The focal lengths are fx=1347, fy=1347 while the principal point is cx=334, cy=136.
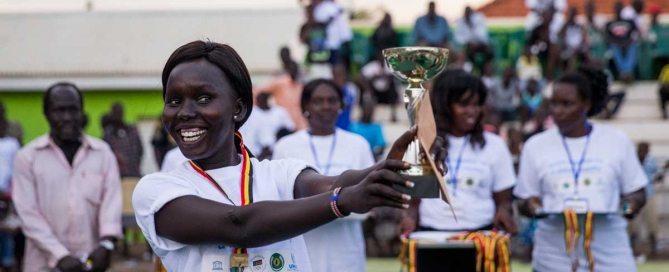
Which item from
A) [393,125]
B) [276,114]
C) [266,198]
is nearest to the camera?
[266,198]

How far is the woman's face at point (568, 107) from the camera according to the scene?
28.2 ft

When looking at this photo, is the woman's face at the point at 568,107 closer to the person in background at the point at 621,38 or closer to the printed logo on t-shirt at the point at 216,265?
the printed logo on t-shirt at the point at 216,265

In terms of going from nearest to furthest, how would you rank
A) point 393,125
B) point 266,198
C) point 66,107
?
point 266,198 < point 66,107 < point 393,125

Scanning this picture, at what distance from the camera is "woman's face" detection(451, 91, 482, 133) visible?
8.46 meters

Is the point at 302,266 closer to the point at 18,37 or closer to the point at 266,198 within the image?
the point at 266,198

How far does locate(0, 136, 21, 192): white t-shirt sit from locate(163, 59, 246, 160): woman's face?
386 inches

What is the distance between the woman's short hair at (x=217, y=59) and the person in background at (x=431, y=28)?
15948 millimetres

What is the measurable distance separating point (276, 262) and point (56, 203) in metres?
3.97

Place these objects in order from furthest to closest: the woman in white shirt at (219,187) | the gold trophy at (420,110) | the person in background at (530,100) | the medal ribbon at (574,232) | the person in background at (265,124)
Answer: the person in background at (530,100), the person in background at (265,124), the medal ribbon at (574,232), the woman in white shirt at (219,187), the gold trophy at (420,110)

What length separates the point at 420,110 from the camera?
4.20 metres

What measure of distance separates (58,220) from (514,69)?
13548 millimetres

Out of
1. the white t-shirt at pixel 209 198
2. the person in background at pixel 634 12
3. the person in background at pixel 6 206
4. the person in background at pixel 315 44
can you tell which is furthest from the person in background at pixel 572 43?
the white t-shirt at pixel 209 198

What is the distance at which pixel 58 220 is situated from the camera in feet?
27.3

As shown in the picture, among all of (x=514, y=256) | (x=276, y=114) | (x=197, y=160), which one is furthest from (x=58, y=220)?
(x=514, y=256)
